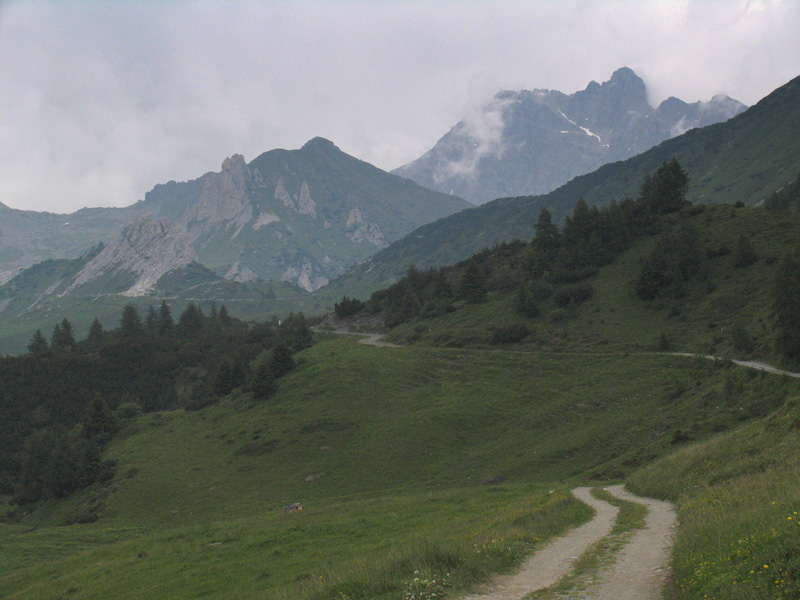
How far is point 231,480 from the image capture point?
62.2m

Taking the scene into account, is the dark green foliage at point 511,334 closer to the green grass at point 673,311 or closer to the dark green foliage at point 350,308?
the green grass at point 673,311

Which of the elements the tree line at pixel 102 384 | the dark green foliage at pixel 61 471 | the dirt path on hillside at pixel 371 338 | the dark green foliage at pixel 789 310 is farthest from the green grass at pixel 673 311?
the dark green foliage at pixel 61 471

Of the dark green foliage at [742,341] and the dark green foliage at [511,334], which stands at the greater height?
the dark green foliage at [511,334]

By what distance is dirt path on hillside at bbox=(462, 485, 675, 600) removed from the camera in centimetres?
1157

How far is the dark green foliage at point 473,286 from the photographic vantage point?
114 m

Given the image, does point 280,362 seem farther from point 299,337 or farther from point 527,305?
point 527,305

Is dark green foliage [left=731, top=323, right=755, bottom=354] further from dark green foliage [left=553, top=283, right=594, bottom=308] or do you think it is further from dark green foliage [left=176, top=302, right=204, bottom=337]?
dark green foliage [left=176, top=302, right=204, bottom=337]

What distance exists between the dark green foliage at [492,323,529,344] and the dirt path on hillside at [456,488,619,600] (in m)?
71.2

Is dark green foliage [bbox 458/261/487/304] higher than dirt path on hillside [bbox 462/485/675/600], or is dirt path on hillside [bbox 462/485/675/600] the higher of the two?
dark green foliage [bbox 458/261/487/304]

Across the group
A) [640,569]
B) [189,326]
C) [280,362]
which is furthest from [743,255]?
[189,326]

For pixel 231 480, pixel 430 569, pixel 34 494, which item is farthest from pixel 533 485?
pixel 34 494

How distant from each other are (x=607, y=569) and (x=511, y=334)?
79622mm

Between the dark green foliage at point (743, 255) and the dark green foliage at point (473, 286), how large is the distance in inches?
1849

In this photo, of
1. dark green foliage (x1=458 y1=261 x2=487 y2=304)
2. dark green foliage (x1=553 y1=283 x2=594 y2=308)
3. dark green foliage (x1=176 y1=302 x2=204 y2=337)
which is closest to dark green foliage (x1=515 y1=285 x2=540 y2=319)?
dark green foliage (x1=553 y1=283 x2=594 y2=308)
